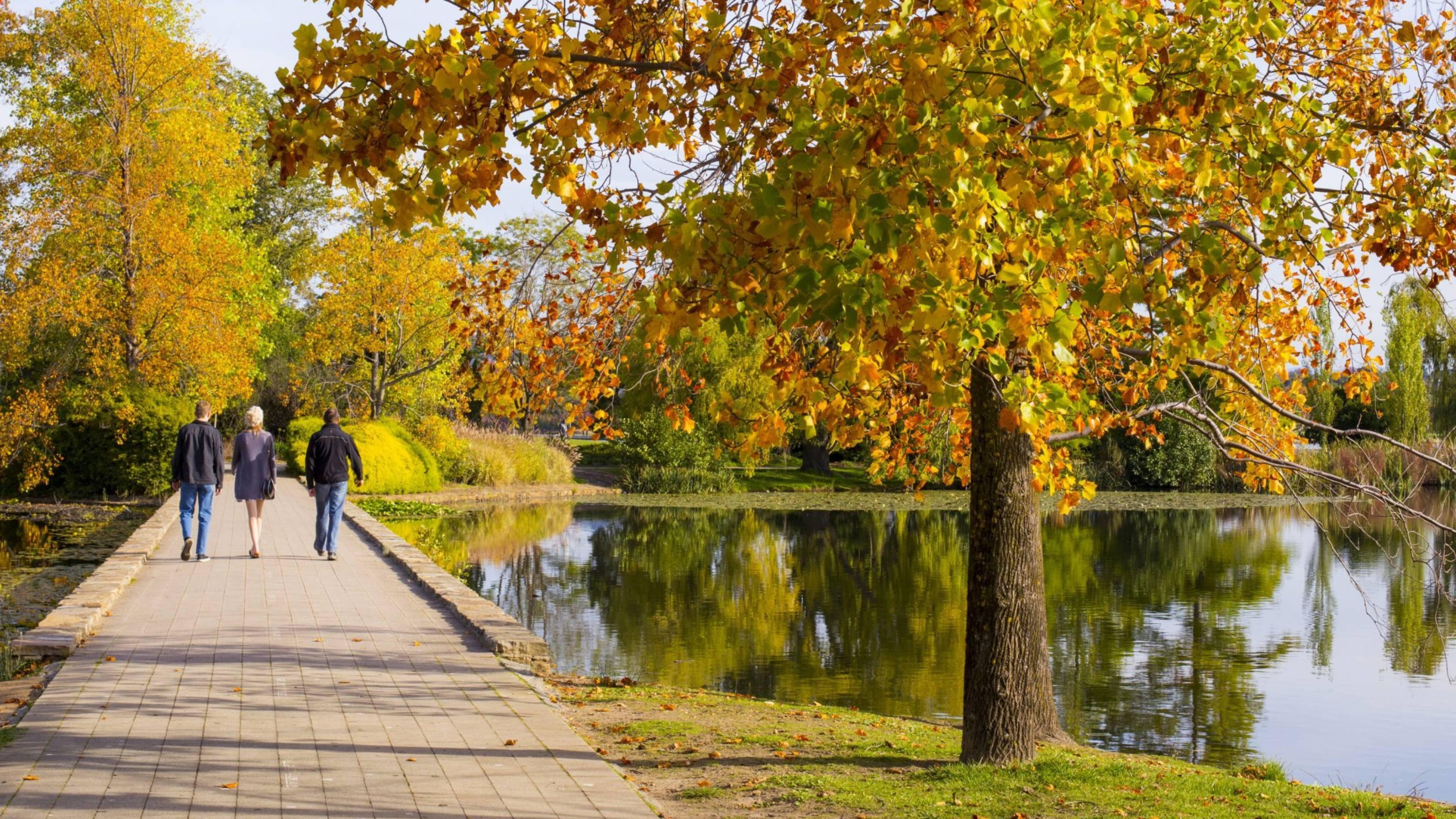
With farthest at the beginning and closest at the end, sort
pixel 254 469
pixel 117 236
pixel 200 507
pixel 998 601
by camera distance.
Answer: pixel 117 236 < pixel 254 469 < pixel 200 507 < pixel 998 601

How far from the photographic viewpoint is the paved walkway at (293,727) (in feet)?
16.7

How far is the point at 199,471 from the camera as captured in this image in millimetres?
12961

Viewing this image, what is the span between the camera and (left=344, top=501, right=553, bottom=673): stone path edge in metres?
8.52

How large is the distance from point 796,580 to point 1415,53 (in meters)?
12.1

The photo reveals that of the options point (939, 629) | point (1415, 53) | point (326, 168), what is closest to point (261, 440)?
point (939, 629)

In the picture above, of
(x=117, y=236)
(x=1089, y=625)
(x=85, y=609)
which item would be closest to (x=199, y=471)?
(x=85, y=609)

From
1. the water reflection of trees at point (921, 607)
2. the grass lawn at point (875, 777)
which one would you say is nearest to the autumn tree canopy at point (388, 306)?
the water reflection of trees at point (921, 607)

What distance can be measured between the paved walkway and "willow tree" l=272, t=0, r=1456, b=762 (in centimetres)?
195

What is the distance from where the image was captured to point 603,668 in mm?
11375

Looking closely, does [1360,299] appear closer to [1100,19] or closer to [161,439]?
[1100,19]

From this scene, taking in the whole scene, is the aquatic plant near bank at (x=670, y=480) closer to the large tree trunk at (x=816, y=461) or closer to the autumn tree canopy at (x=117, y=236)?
the large tree trunk at (x=816, y=461)

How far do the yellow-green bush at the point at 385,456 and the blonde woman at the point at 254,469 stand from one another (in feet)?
45.5

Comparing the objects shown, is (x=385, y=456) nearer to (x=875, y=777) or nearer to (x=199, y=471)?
(x=199, y=471)

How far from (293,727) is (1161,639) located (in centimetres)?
1058
